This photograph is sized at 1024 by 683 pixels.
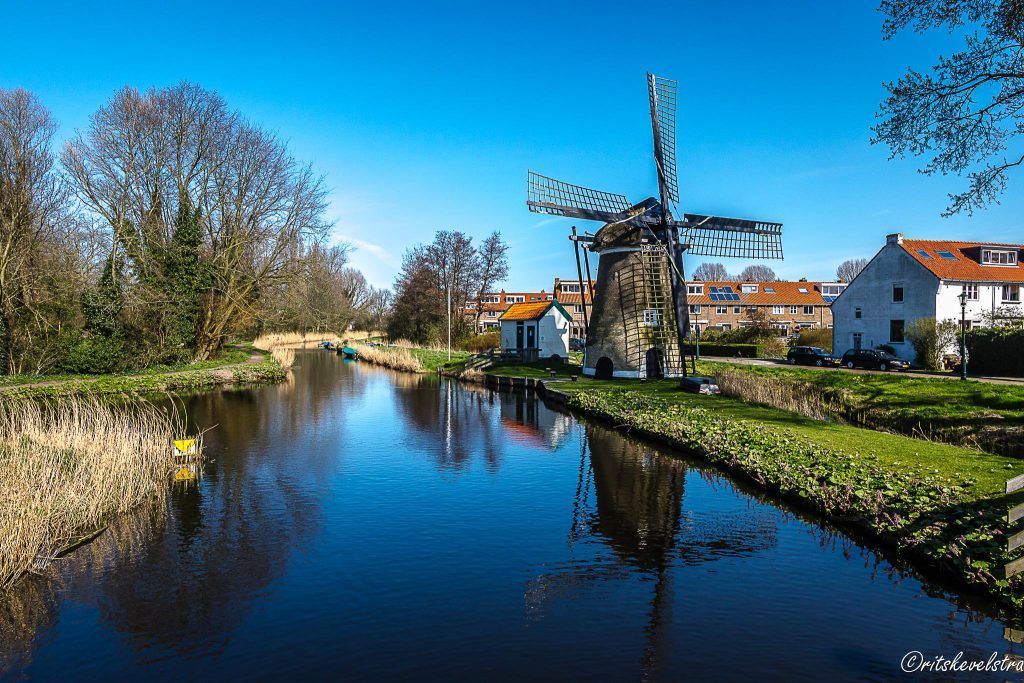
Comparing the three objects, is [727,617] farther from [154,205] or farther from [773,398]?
[154,205]

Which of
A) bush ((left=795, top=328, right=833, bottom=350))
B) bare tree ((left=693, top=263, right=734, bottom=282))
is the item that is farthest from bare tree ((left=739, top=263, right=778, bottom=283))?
bush ((left=795, top=328, right=833, bottom=350))

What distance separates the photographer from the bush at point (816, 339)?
4581 centimetres

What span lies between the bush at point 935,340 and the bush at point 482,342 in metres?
27.9

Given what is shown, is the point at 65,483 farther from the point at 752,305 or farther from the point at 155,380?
the point at 752,305

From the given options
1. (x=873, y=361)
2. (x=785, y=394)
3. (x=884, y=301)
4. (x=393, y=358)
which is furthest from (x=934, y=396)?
(x=393, y=358)

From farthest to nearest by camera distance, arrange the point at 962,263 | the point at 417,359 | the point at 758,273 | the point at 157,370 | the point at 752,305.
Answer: the point at 758,273
the point at 752,305
the point at 417,359
the point at 962,263
the point at 157,370

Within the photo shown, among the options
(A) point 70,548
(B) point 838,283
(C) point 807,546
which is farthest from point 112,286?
(B) point 838,283

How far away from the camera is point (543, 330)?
38.2m

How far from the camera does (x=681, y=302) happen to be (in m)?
26.5

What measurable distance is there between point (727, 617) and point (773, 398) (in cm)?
1484

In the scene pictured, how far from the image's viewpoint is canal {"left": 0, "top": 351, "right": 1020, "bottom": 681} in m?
6.63

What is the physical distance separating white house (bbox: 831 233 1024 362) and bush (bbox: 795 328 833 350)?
6.09 m

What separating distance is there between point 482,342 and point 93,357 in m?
29.0

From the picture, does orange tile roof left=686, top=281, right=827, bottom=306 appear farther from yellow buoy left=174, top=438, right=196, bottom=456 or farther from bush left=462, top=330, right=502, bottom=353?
yellow buoy left=174, top=438, right=196, bottom=456
